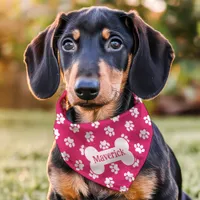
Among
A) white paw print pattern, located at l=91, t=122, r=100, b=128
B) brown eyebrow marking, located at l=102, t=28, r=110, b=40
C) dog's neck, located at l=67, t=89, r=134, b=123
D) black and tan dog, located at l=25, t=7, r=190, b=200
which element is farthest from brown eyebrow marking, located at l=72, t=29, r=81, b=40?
white paw print pattern, located at l=91, t=122, r=100, b=128

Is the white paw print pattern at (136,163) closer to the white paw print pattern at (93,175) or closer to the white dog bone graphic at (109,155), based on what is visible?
the white dog bone graphic at (109,155)

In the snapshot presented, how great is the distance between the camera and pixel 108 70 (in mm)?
3500

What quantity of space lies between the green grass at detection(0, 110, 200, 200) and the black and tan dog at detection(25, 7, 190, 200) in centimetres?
132

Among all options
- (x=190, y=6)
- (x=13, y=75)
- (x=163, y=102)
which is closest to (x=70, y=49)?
(x=190, y=6)

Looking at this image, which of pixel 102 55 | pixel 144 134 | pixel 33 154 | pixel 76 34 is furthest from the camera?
pixel 33 154

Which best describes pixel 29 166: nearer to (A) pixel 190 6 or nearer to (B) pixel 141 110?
(B) pixel 141 110

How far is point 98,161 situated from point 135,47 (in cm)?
84

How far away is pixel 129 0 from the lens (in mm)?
13758

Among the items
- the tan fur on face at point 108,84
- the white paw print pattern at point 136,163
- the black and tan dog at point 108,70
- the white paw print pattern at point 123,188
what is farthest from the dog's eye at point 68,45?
the white paw print pattern at point 123,188

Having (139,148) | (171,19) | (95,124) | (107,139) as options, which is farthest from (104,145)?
(171,19)

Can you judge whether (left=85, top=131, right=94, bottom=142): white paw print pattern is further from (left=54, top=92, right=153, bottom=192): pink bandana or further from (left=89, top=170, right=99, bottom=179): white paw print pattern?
(left=89, top=170, right=99, bottom=179): white paw print pattern

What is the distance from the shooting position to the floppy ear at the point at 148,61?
3748mm

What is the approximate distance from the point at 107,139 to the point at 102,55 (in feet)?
2.23

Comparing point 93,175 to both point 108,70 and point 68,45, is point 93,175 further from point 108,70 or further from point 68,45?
point 68,45
